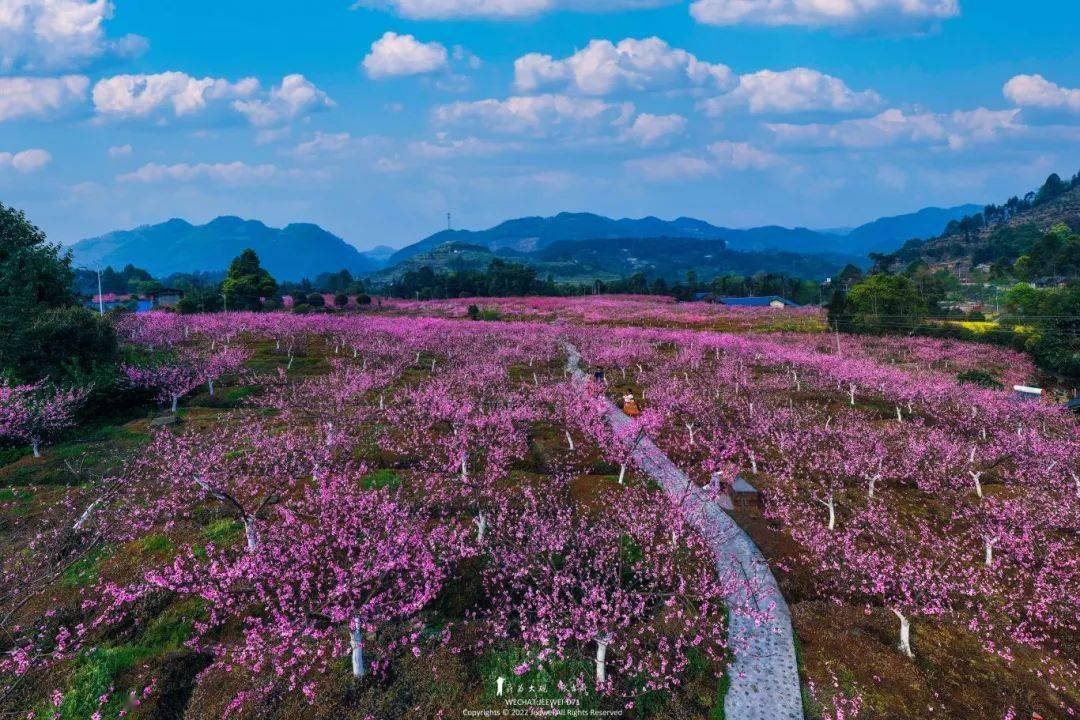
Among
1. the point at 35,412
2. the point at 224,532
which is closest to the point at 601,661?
the point at 224,532

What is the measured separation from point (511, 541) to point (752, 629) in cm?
765

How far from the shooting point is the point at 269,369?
4541 cm

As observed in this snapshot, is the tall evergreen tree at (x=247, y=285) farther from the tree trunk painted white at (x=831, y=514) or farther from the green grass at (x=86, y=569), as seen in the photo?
the tree trunk painted white at (x=831, y=514)

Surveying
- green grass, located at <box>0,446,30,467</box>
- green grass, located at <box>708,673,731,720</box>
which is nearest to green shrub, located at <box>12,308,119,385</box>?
green grass, located at <box>0,446,30,467</box>

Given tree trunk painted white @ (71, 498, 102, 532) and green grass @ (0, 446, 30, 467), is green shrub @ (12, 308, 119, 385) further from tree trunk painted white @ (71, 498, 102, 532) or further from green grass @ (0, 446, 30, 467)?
tree trunk painted white @ (71, 498, 102, 532)

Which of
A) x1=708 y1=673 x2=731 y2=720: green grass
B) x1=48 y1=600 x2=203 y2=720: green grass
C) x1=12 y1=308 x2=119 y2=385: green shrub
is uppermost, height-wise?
x1=12 y1=308 x2=119 y2=385: green shrub

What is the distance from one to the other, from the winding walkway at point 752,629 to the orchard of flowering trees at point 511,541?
1.43 ft

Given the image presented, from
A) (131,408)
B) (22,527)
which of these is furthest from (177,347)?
(22,527)

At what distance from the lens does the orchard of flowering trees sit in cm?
1291

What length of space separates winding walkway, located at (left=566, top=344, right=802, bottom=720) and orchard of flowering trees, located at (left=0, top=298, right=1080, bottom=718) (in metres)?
0.43

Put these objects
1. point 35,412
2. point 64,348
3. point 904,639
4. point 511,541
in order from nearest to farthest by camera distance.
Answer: point 904,639 → point 511,541 → point 35,412 → point 64,348

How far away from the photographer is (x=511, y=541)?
17.7 metres

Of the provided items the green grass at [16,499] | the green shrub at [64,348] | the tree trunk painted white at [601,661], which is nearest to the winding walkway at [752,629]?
the tree trunk painted white at [601,661]

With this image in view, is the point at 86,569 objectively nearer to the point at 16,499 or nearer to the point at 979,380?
the point at 16,499
